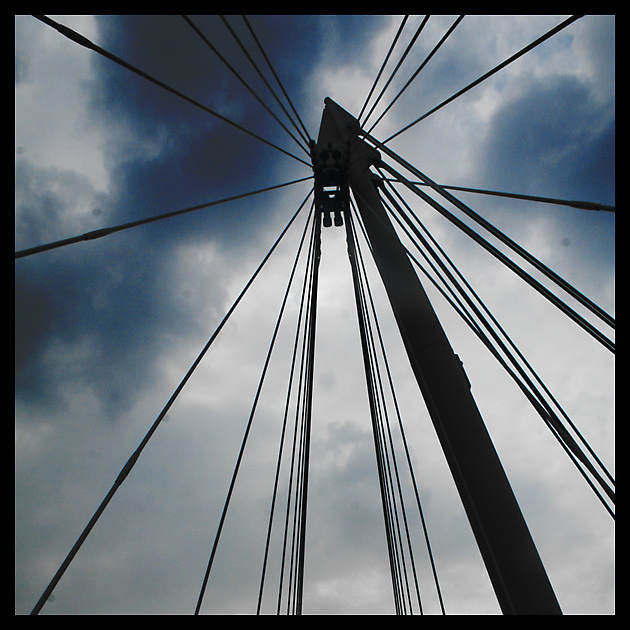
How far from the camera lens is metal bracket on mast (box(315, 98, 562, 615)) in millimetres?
7277

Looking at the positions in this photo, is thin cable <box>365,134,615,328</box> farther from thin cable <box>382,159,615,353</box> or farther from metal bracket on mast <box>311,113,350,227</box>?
metal bracket on mast <box>311,113,350,227</box>

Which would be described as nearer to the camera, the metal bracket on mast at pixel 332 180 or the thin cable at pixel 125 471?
the thin cable at pixel 125 471

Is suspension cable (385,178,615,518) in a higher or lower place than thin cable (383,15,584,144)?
lower

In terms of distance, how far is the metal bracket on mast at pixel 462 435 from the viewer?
7277 millimetres

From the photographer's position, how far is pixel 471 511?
7898 mm

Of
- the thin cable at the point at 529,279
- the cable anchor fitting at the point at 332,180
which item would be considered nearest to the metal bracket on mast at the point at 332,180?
the cable anchor fitting at the point at 332,180

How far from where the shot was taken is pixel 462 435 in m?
8.38

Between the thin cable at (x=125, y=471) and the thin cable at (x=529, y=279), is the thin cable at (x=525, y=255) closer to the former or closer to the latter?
the thin cable at (x=529, y=279)

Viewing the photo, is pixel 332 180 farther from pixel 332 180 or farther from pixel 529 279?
pixel 529 279

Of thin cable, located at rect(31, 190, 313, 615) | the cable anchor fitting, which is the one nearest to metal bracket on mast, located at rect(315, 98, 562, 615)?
the cable anchor fitting

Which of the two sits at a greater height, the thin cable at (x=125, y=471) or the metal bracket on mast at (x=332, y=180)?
the metal bracket on mast at (x=332, y=180)
